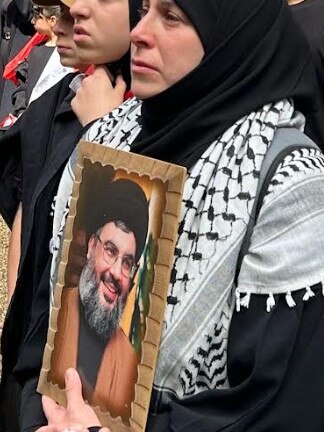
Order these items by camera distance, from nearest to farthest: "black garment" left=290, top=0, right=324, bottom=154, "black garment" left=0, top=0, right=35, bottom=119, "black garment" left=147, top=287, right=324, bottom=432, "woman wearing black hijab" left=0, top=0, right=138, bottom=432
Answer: "black garment" left=147, top=287, right=324, bottom=432 → "woman wearing black hijab" left=0, top=0, right=138, bottom=432 → "black garment" left=290, top=0, right=324, bottom=154 → "black garment" left=0, top=0, right=35, bottom=119

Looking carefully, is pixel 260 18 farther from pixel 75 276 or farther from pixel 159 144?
pixel 75 276

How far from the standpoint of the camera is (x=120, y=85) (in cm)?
254

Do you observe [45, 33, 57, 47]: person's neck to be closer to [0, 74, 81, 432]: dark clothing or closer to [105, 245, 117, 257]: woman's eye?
[0, 74, 81, 432]: dark clothing

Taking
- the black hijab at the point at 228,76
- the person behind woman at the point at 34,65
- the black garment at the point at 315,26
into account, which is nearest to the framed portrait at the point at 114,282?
the black hijab at the point at 228,76

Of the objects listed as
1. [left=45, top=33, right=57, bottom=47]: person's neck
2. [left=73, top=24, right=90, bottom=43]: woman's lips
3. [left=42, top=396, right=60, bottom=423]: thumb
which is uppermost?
[left=73, top=24, right=90, bottom=43]: woman's lips

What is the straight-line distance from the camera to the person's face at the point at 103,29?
246 cm

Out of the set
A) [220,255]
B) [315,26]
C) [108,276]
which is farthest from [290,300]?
[315,26]

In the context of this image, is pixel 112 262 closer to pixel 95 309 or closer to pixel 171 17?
pixel 95 309

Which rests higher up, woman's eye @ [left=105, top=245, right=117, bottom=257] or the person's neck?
woman's eye @ [left=105, top=245, right=117, bottom=257]

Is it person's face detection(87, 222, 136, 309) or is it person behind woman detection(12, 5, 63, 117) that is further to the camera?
person behind woman detection(12, 5, 63, 117)

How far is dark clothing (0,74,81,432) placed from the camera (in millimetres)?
2184

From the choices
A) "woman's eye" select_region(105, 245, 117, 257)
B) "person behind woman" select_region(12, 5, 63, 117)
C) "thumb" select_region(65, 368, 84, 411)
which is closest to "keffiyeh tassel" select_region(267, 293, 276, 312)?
"woman's eye" select_region(105, 245, 117, 257)

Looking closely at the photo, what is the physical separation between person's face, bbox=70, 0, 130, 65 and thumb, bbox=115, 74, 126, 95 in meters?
0.06

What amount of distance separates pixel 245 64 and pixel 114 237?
0.41 metres
